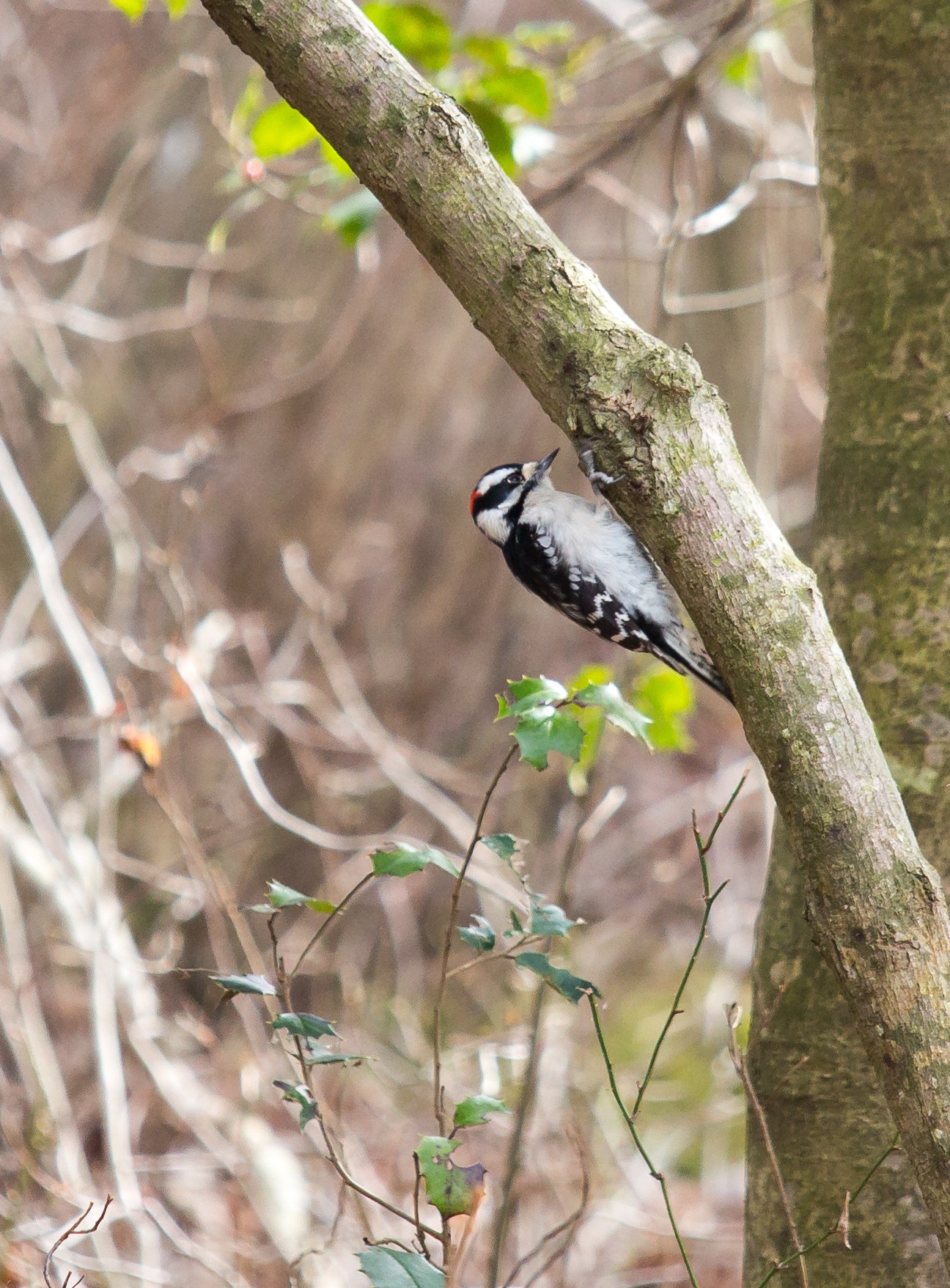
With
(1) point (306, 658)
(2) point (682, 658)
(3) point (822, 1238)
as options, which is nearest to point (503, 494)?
(2) point (682, 658)

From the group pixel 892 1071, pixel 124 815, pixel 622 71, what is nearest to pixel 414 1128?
pixel 124 815

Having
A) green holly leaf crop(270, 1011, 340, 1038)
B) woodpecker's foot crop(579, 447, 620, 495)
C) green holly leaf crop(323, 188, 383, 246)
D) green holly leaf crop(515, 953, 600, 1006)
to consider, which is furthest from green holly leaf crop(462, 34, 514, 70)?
green holly leaf crop(270, 1011, 340, 1038)

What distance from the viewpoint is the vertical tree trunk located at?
2207 millimetres

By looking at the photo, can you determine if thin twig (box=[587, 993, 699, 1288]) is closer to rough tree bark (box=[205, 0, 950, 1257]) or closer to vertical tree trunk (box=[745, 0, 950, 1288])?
rough tree bark (box=[205, 0, 950, 1257])

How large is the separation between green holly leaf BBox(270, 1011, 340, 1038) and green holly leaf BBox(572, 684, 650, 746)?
0.68m

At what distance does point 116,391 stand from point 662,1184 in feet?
21.3

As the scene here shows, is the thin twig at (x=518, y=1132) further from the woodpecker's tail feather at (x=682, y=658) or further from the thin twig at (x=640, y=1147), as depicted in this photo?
the woodpecker's tail feather at (x=682, y=658)

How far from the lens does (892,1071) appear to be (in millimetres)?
1527

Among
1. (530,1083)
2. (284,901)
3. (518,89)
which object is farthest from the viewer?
(518,89)

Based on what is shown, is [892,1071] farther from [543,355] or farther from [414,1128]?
[414,1128]

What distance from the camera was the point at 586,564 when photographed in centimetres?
411

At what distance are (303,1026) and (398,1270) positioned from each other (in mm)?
415

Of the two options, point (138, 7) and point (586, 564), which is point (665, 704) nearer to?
point (586, 564)

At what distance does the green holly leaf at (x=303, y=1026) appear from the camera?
1862 mm
